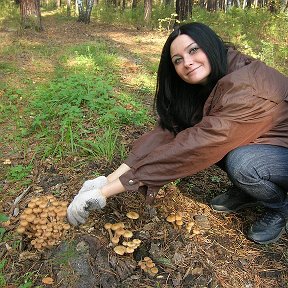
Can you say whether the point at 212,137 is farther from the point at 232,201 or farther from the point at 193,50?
the point at 232,201

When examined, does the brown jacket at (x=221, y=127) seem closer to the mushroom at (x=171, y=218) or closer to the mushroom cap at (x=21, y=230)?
the mushroom at (x=171, y=218)

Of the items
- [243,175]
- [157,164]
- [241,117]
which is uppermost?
[241,117]

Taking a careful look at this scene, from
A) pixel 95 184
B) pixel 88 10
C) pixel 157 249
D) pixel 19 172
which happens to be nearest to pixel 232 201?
pixel 157 249

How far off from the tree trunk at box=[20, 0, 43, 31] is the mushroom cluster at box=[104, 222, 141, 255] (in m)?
7.72

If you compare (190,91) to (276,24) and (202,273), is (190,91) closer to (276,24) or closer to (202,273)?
(202,273)

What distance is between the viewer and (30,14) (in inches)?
344

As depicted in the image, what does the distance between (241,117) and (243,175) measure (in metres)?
0.47

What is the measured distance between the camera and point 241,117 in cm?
220

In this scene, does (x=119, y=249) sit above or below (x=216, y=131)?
below

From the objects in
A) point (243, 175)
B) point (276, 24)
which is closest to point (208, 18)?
point (276, 24)

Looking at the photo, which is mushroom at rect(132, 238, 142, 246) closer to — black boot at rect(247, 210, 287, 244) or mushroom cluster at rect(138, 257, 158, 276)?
mushroom cluster at rect(138, 257, 158, 276)

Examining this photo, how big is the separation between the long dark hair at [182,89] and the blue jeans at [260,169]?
0.47 m

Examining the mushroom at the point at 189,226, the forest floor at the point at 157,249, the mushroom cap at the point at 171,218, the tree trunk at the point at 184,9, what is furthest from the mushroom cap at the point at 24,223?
the tree trunk at the point at 184,9

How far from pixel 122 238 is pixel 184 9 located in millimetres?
8221
